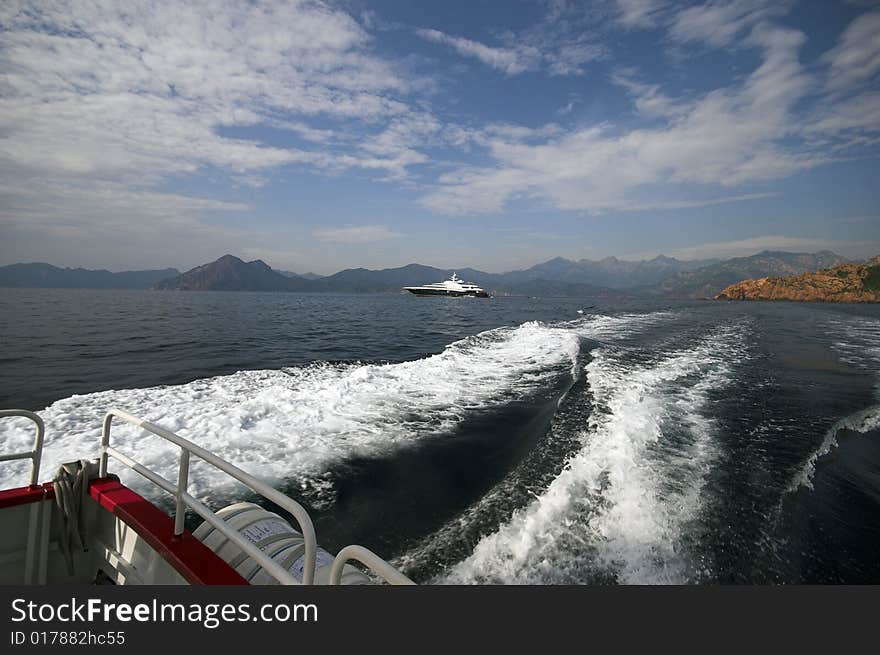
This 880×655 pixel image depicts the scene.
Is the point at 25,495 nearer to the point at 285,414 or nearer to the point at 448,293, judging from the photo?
the point at 285,414

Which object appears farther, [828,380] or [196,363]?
[196,363]

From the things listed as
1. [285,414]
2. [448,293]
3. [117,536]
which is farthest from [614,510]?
[448,293]

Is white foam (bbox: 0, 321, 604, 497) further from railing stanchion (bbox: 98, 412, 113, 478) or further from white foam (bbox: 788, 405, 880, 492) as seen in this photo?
white foam (bbox: 788, 405, 880, 492)

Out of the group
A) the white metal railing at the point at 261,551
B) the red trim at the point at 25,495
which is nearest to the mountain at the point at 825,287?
the white metal railing at the point at 261,551

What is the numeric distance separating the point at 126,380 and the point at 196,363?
2.48 meters

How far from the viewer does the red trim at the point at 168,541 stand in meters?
2.46

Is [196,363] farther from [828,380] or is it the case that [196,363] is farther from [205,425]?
[828,380]

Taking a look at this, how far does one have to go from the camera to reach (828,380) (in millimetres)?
11945

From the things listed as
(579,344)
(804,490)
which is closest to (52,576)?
(804,490)

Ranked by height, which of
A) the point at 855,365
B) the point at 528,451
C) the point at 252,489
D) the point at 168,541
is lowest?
the point at 528,451

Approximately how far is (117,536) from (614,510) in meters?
5.35

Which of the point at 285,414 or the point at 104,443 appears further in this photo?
the point at 285,414

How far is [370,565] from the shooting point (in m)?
1.51

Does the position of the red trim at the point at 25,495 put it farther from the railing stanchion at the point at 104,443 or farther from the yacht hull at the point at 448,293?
the yacht hull at the point at 448,293
